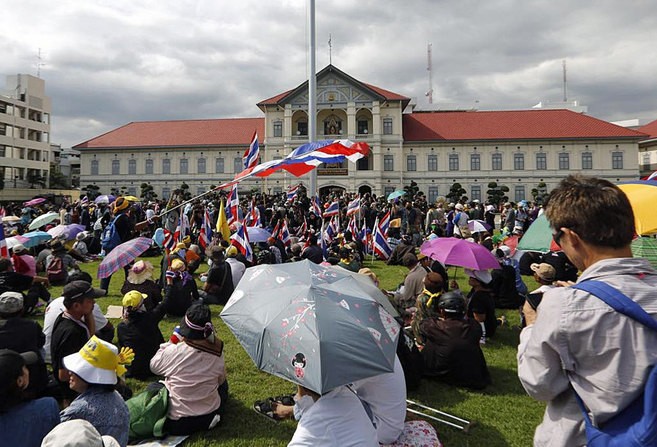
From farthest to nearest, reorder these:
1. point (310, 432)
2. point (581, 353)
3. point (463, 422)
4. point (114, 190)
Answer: point (114, 190)
point (463, 422)
point (310, 432)
point (581, 353)

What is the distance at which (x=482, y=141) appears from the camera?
137 ft

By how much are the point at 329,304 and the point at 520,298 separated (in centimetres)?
614

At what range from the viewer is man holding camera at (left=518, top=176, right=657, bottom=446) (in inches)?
56.9

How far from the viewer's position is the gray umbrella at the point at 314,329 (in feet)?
8.80

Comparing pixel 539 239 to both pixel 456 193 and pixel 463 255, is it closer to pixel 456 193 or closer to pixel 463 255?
pixel 463 255

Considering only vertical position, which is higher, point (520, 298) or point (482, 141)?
point (482, 141)

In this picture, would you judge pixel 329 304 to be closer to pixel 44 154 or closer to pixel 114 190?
pixel 114 190

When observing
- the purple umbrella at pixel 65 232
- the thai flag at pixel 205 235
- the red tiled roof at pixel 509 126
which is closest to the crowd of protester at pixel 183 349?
the thai flag at pixel 205 235

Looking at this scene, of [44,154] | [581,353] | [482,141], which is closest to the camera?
[581,353]

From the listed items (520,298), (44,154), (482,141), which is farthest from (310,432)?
(44,154)

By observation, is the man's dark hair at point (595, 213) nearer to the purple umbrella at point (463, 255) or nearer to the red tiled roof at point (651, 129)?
the purple umbrella at point (463, 255)

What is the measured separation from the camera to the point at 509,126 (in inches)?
1694

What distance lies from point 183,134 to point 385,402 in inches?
1878

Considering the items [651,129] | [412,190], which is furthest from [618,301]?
[651,129]
